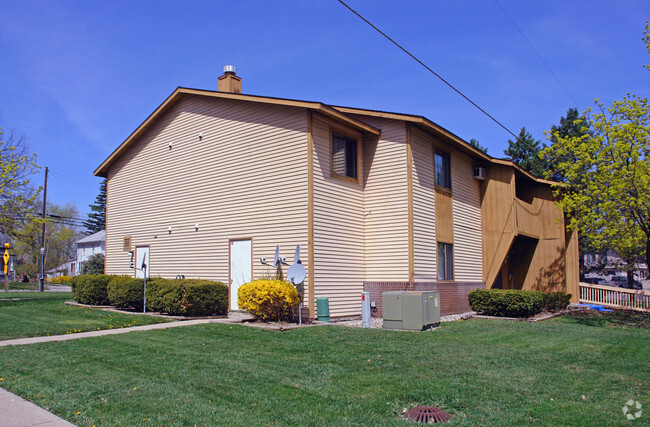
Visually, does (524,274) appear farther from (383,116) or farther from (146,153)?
(146,153)

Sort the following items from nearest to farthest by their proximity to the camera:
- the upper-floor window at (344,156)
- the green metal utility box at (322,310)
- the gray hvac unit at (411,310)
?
the gray hvac unit at (411,310) → the green metal utility box at (322,310) → the upper-floor window at (344,156)

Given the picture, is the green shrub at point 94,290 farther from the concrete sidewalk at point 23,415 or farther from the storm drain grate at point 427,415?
the storm drain grate at point 427,415

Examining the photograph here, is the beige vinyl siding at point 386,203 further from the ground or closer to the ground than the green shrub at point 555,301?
further from the ground

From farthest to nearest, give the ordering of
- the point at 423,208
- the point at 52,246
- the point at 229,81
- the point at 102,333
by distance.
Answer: the point at 52,246 < the point at 229,81 < the point at 423,208 < the point at 102,333

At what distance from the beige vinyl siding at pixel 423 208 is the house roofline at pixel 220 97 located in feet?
5.07

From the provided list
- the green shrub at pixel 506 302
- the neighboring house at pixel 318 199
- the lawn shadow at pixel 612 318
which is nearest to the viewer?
the neighboring house at pixel 318 199

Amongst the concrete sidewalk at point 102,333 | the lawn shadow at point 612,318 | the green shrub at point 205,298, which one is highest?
the green shrub at point 205,298

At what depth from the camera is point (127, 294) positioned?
54.9 feet

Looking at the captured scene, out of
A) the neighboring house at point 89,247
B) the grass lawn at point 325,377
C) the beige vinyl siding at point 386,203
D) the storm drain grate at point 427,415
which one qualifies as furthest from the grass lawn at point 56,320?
the neighboring house at point 89,247

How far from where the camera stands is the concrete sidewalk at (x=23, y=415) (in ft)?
18.8

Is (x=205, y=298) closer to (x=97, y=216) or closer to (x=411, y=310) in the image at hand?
(x=411, y=310)

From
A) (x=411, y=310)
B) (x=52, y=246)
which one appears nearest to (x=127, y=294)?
(x=411, y=310)

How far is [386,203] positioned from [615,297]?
1193cm

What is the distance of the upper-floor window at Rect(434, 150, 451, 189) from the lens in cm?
1833
